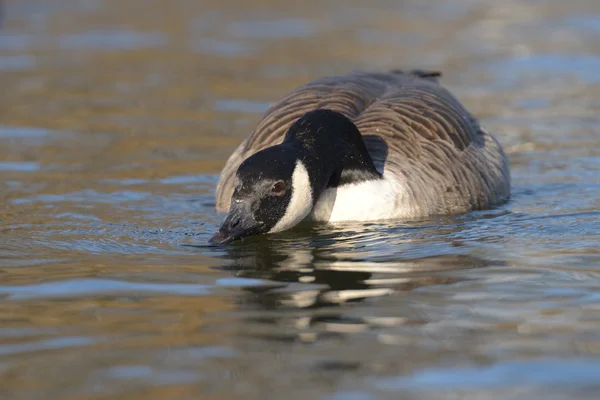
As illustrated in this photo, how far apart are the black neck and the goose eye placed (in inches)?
13.3

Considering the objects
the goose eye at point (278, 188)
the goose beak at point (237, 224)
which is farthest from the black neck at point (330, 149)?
the goose beak at point (237, 224)

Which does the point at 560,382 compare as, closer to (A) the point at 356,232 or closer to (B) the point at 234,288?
(B) the point at 234,288

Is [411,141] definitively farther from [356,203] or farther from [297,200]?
[297,200]

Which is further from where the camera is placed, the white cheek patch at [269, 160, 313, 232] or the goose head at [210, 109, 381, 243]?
the white cheek patch at [269, 160, 313, 232]

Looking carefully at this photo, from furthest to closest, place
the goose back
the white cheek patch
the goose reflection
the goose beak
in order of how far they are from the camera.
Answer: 1. the goose back
2. the white cheek patch
3. the goose beak
4. the goose reflection

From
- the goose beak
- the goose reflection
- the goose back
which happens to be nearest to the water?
the goose reflection

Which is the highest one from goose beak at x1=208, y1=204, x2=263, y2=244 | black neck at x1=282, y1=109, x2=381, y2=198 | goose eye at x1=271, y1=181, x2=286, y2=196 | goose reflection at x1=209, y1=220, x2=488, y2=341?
black neck at x1=282, y1=109, x2=381, y2=198

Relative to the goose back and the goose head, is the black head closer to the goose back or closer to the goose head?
the goose head

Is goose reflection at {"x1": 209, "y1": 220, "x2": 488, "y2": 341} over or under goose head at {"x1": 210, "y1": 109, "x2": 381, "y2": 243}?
under

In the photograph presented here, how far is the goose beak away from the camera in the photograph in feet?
26.5

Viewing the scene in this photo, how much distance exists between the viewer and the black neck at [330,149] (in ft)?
28.0

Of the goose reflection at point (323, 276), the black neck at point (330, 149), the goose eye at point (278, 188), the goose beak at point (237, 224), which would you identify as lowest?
Result: the goose reflection at point (323, 276)

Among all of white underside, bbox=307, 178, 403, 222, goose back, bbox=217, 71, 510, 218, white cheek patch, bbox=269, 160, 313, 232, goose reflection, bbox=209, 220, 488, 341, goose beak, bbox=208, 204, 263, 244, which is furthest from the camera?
goose back, bbox=217, 71, 510, 218

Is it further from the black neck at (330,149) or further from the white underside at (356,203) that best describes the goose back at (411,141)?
the black neck at (330,149)
